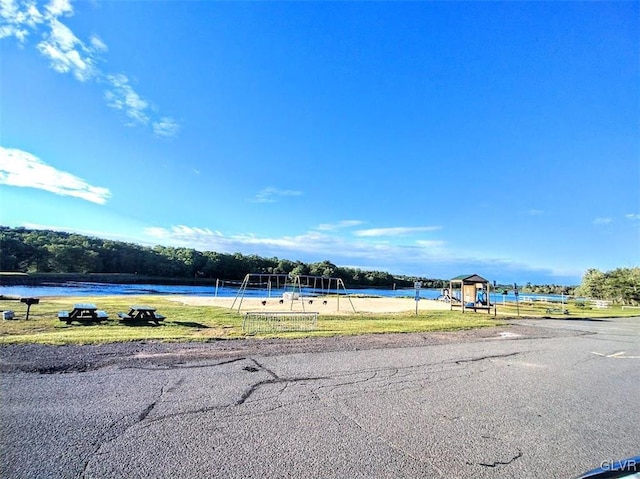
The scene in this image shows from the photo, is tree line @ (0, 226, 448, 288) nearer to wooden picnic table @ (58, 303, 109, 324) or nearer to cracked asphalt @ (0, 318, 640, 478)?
wooden picnic table @ (58, 303, 109, 324)

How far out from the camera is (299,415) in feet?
13.8

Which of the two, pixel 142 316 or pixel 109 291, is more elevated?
pixel 142 316

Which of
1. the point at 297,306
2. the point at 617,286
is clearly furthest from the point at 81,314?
the point at 617,286

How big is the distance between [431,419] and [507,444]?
33.9 inches

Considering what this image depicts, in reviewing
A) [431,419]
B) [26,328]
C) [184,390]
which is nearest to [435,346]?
[431,419]

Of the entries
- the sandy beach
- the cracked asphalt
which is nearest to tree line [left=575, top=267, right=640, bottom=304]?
the sandy beach

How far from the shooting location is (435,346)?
9602 mm

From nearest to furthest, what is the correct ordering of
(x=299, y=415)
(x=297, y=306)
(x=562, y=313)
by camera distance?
(x=299, y=415) → (x=297, y=306) → (x=562, y=313)

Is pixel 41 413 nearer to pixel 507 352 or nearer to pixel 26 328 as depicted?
pixel 26 328

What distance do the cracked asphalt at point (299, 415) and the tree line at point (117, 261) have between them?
54811 millimetres

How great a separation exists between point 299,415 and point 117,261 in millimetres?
105695

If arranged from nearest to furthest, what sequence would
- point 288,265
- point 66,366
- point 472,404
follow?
point 472,404
point 66,366
point 288,265

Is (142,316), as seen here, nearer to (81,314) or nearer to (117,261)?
(81,314)

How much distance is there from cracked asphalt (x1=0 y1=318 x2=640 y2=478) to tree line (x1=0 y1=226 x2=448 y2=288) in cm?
5481
